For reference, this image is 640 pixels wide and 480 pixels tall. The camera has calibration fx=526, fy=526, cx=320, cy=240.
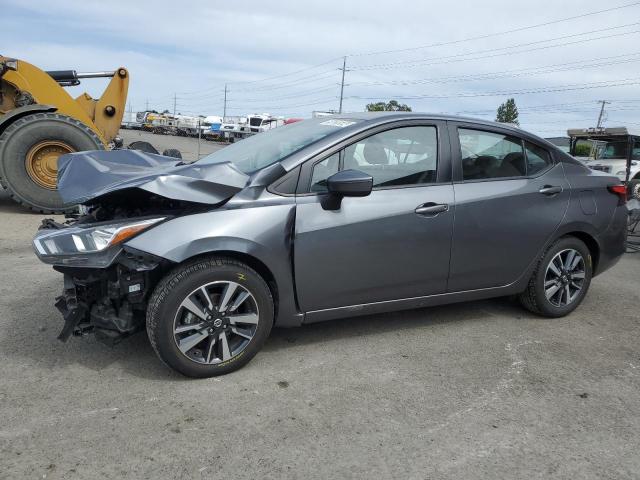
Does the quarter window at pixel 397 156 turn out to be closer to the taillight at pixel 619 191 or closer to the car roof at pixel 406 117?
the car roof at pixel 406 117

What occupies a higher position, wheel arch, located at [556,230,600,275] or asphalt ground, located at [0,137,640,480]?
wheel arch, located at [556,230,600,275]

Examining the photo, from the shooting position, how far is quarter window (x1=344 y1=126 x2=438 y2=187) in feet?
11.6

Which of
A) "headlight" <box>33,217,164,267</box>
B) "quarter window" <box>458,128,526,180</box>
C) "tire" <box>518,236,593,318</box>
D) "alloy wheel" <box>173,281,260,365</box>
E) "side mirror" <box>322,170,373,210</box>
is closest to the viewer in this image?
"headlight" <box>33,217,164,267</box>

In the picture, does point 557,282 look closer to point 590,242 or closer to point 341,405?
point 590,242

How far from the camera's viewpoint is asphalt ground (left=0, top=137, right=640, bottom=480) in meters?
2.43

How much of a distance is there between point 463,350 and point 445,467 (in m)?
1.40

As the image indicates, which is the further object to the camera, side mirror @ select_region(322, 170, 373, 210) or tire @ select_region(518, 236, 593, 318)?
tire @ select_region(518, 236, 593, 318)

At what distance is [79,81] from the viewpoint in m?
9.90

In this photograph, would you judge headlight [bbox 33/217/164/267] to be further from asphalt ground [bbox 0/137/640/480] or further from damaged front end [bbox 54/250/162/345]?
asphalt ground [bbox 0/137/640/480]

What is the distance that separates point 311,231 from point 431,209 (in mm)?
910

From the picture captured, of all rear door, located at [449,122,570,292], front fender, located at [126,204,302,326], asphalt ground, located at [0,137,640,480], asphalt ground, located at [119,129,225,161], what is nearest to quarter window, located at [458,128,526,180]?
rear door, located at [449,122,570,292]

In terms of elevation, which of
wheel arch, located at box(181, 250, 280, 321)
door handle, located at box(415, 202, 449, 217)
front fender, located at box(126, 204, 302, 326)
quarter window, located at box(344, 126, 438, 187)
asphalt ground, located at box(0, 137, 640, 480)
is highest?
quarter window, located at box(344, 126, 438, 187)

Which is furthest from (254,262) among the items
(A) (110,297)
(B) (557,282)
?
(B) (557,282)

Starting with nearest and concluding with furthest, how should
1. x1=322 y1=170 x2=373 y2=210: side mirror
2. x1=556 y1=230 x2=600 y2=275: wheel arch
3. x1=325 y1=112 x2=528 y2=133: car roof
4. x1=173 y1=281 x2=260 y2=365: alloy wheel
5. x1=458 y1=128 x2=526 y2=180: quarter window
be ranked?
1. x1=173 y1=281 x2=260 y2=365: alloy wheel
2. x1=322 y1=170 x2=373 y2=210: side mirror
3. x1=325 y1=112 x2=528 y2=133: car roof
4. x1=458 y1=128 x2=526 y2=180: quarter window
5. x1=556 y1=230 x2=600 y2=275: wheel arch
